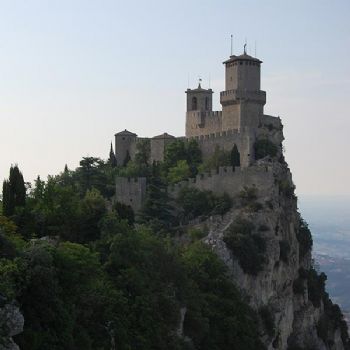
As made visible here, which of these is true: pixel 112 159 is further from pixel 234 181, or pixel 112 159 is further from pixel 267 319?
pixel 267 319

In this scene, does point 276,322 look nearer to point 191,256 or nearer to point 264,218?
point 264,218

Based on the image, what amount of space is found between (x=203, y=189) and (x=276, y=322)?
11129mm

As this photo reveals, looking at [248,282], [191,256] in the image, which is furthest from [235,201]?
[191,256]

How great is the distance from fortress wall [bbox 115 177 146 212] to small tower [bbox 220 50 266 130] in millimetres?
11279

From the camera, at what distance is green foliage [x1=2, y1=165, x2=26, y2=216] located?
4109 centimetres

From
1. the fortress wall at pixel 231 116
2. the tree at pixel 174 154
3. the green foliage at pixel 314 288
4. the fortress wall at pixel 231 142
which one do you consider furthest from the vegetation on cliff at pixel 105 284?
the fortress wall at pixel 231 116

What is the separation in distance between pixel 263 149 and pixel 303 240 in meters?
8.03

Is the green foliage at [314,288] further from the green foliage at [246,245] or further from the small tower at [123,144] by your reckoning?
the small tower at [123,144]

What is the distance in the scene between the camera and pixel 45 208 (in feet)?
142

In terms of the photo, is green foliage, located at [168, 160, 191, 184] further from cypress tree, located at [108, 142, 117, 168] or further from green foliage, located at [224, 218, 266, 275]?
green foliage, located at [224, 218, 266, 275]

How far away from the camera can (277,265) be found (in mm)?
54031

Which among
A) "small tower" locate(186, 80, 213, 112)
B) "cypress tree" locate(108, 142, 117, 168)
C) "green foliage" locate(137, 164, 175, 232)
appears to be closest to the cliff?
"green foliage" locate(137, 164, 175, 232)

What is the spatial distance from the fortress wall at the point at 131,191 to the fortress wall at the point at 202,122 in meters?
12.2

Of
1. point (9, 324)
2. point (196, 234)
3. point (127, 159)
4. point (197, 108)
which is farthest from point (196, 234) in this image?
point (9, 324)
